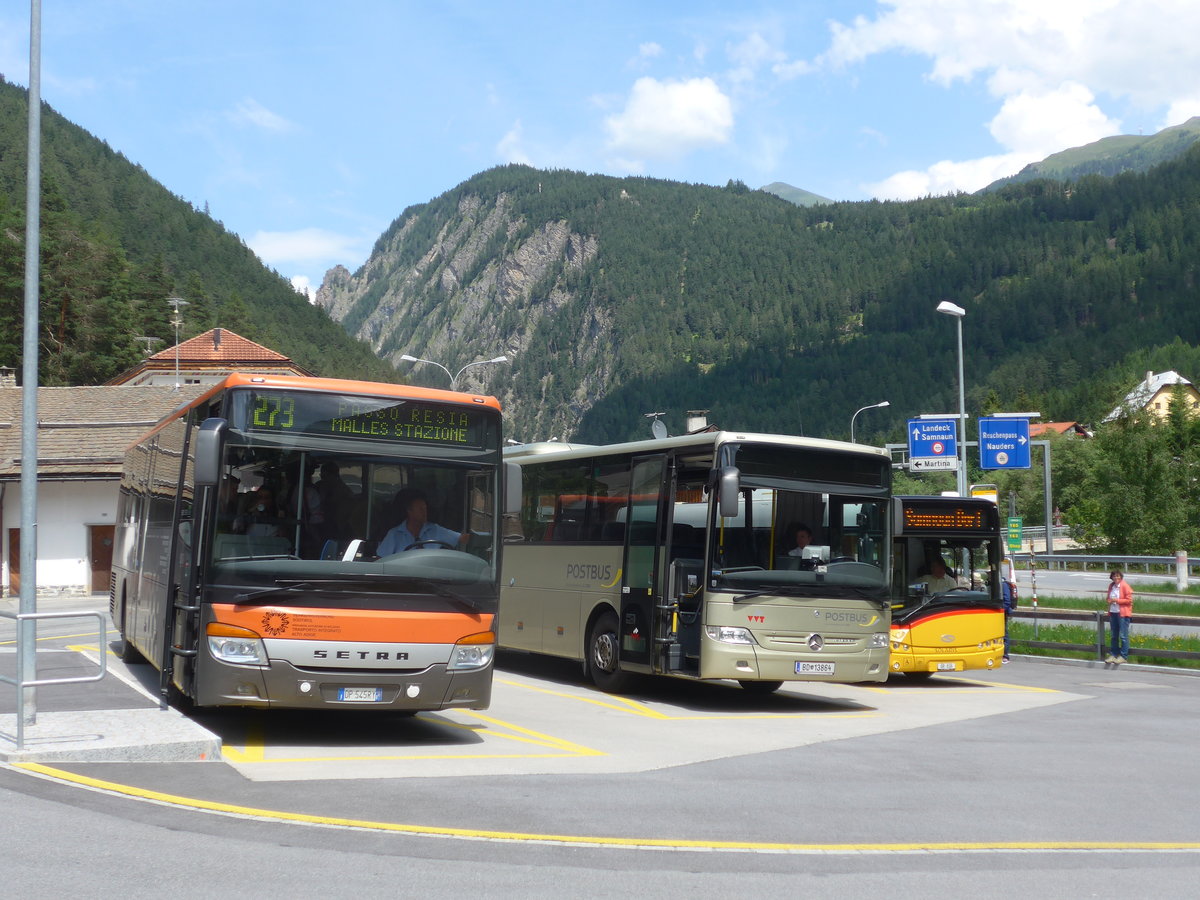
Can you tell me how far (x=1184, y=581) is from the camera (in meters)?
39.8

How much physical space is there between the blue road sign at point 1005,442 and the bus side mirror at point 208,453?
30513 millimetres

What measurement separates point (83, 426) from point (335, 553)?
41.1m

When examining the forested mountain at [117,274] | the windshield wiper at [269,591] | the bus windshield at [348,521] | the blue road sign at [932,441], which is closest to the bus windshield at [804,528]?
the bus windshield at [348,521]

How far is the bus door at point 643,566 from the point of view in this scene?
603 inches

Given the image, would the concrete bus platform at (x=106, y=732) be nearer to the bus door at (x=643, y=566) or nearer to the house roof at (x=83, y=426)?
the bus door at (x=643, y=566)

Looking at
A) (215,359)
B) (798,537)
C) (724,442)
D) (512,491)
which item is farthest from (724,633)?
(215,359)

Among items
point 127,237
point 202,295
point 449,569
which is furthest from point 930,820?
point 127,237

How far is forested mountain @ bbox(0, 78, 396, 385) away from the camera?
86.6 meters

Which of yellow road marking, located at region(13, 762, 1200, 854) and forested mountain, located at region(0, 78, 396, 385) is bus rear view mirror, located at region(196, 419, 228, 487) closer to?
yellow road marking, located at region(13, 762, 1200, 854)

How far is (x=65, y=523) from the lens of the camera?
45.2m

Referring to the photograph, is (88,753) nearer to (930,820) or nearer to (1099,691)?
(930,820)

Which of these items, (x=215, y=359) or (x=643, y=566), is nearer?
(x=643, y=566)

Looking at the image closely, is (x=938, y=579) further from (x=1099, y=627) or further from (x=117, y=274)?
(x=117, y=274)

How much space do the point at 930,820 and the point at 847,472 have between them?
7008 millimetres
